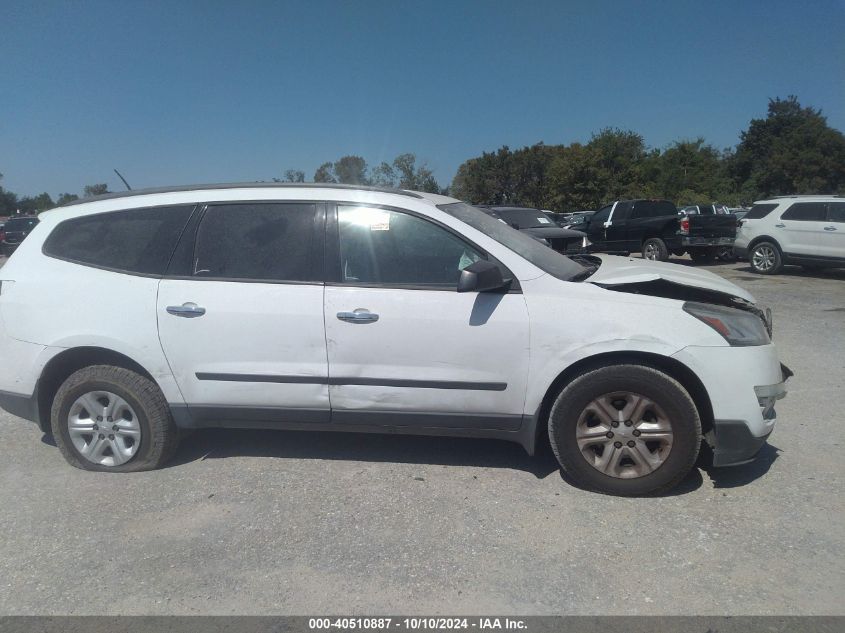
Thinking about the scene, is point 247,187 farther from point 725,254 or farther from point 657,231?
point 725,254

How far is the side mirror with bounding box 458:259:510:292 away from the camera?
11.6 ft

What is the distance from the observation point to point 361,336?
12.3 feet

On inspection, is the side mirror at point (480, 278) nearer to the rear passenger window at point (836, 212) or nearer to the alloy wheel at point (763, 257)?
the rear passenger window at point (836, 212)

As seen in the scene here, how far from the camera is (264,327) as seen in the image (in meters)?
3.83

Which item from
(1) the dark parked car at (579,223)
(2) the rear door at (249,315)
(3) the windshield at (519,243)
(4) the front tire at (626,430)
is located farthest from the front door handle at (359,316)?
(1) the dark parked car at (579,223)

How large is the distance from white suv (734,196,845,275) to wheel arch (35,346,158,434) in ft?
45.3

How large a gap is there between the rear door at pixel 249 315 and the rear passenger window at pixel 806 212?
13108 millimetres

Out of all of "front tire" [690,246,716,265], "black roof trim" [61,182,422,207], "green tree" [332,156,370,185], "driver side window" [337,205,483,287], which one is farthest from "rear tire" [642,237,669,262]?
"driver side window" [337,205,483,287]

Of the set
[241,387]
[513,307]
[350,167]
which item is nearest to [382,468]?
[241,387]

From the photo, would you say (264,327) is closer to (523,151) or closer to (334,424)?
(334,424)

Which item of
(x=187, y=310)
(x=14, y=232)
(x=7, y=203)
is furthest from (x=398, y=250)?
(x=7, y=203)

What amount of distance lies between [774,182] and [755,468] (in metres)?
54.5

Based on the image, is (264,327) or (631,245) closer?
(264,327)

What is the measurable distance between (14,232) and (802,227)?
2661 cm
